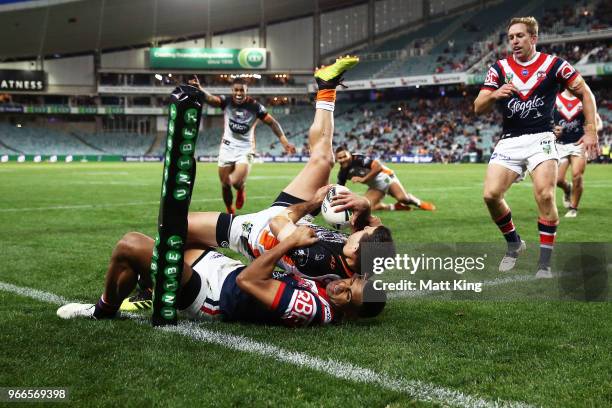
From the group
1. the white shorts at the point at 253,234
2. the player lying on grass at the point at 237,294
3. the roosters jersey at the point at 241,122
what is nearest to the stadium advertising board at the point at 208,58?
the roosters jersey at the point at 241,122

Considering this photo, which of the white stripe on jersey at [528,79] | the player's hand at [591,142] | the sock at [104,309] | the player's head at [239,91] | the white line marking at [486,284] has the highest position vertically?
the player's head at [239,91]

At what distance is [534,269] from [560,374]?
10.5 feet

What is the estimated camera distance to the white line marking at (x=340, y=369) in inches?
111

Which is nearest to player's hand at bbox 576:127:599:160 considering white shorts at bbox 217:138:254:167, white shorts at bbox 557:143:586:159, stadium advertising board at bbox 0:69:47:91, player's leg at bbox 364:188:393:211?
white shorts at bbox 557:143:586:159

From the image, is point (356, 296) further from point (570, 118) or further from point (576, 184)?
point (570, 118)

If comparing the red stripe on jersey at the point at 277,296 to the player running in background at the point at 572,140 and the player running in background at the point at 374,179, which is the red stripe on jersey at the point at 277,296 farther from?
the player running in background at the point at 572,140

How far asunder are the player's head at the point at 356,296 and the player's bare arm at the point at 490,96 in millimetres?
2798

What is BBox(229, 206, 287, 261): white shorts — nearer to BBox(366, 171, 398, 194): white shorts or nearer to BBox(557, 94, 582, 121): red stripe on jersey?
BBox(366, 171, 398, 194): white shorts

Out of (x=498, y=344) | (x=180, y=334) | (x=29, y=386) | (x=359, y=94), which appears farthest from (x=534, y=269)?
(x=359, y=94)

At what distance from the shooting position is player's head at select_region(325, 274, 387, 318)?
13.1 feet

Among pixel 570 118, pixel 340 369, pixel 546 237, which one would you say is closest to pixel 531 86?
pixel 546 237

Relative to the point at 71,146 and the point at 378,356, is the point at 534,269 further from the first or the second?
the point at 71,146

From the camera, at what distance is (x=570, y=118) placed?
11250mm

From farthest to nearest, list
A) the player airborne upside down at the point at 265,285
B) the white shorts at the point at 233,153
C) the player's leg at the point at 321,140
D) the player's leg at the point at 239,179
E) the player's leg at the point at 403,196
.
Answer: the white shorts at the point at 233,153
the player's leg at the point at 239,179
the player's leg at the point at 403,196
the player's leg at the point at 321,140
the player airborne upside down at the point at 265,285
